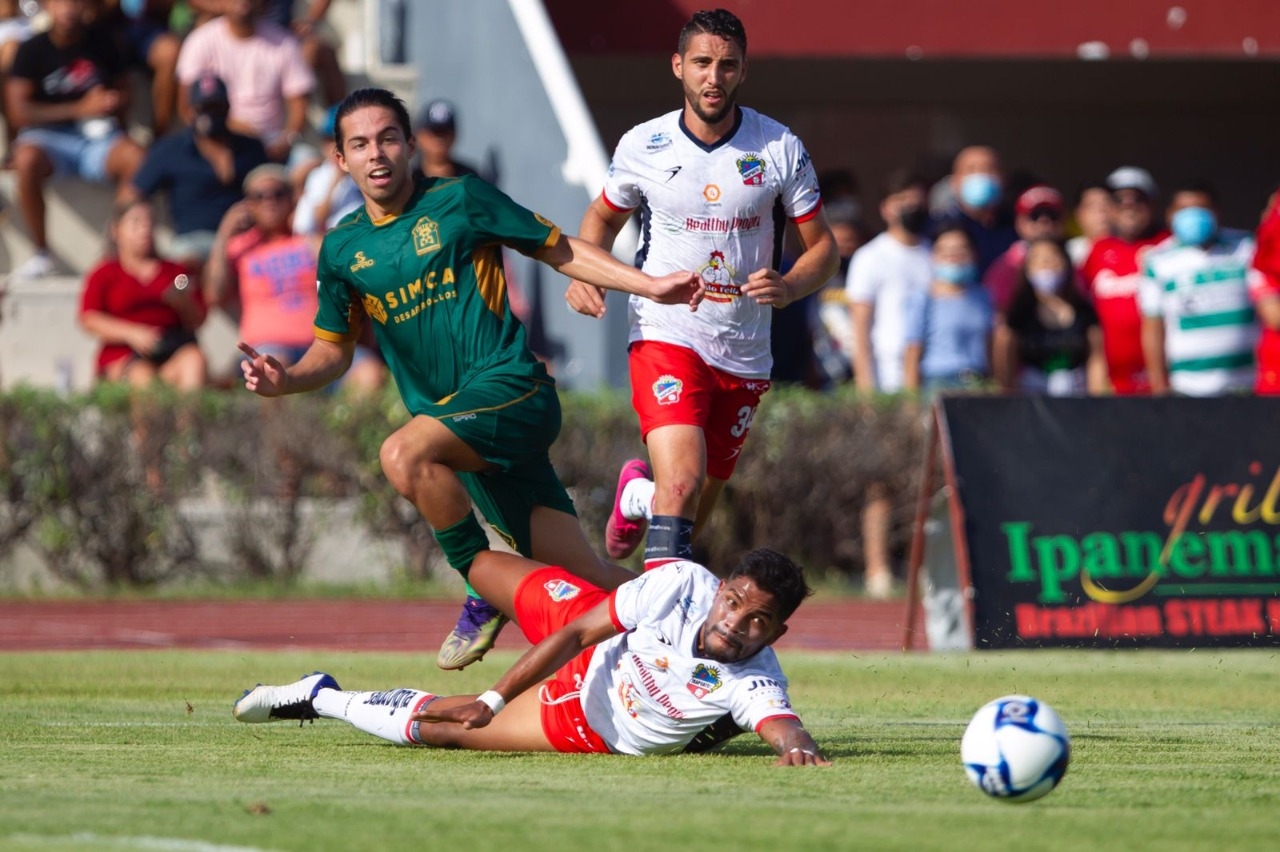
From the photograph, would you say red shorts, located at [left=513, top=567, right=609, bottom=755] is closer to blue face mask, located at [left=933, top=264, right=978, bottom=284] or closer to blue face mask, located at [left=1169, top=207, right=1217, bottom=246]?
blue face mask, located at [left=933, top=264, right=978, bottom=284]

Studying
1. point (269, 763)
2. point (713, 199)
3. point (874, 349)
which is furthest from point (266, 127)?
point (269, 763)

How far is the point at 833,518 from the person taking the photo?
16516mm

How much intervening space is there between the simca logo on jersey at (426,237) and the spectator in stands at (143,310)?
8.25 meters

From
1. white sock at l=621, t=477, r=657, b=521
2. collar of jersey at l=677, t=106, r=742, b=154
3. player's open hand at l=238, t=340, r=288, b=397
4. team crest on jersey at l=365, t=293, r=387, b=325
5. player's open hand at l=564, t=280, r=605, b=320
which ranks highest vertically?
collar of jersey at l=677, t=106, r=742, b=154

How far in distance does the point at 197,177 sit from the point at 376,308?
9.34m

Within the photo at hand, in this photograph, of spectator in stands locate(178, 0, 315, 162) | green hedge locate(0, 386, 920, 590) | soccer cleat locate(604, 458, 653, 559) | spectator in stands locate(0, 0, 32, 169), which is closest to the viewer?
soccer cleat locate(604, 458, 653, 559)

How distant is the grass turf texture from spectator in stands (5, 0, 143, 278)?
816 centimetres

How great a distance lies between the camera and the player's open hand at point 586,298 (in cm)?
905

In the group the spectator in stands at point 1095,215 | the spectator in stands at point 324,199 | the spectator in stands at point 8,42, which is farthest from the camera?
the spectator in stands at point 8,42

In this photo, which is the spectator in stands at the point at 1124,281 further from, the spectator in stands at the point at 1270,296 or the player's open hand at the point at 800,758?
the player's open hand at the point at 800,758

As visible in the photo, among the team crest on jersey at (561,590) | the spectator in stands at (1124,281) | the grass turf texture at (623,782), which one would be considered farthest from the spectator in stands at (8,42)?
the team crest on jersey at (561,590)

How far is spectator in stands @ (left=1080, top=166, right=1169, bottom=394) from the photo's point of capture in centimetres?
1680

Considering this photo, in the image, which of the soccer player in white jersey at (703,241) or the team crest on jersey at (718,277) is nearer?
the soccer player in white jersey at (703,241)

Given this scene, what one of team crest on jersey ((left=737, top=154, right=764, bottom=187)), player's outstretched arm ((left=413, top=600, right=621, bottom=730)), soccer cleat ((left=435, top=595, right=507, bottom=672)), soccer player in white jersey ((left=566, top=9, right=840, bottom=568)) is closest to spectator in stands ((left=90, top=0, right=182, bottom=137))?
soccer player in white jersey ((left=566, top=9, right=840, bottom=568))
